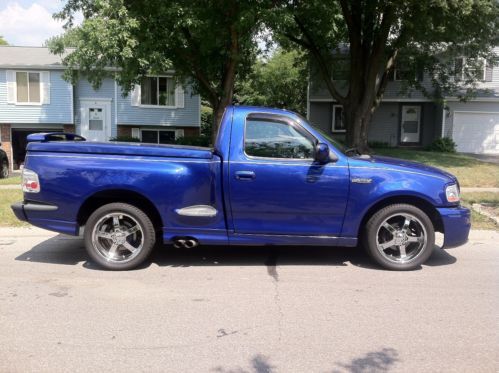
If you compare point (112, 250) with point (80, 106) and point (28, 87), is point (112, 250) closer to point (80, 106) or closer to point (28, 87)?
point (80, 106)

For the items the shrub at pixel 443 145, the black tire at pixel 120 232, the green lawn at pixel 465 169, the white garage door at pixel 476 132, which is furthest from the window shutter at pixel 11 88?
the black tire at pixel 120 232

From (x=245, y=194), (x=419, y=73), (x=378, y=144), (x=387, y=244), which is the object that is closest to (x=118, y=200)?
(x=245, y=194)

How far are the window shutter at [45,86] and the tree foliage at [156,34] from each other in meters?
9.04

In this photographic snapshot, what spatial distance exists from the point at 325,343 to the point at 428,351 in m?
0.78

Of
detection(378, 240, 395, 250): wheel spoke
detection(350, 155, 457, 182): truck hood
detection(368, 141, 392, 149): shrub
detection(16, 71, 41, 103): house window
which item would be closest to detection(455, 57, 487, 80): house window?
detection(368, 141, 392, 149): shrub

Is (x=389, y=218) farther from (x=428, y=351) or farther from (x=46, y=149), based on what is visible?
(x=46, y=149)

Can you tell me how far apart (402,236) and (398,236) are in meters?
0.05

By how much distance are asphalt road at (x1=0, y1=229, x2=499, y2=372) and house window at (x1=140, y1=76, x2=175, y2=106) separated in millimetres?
21550

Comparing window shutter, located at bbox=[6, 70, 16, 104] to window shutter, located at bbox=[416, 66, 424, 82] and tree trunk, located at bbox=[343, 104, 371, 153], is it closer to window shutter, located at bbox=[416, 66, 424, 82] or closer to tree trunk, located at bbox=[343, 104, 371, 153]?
tree trunk, located at bbox=[343, 104, 371, 153]

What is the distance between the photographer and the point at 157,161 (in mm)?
5742

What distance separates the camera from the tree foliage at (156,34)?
48.5 feet

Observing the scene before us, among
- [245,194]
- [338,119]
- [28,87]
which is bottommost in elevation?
[245,194]

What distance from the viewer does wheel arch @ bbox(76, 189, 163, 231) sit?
5.82 m

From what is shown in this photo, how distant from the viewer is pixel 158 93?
27.4 metres
